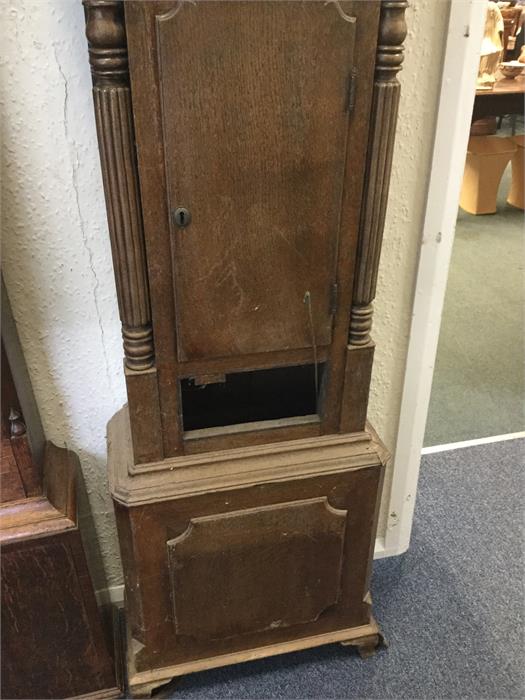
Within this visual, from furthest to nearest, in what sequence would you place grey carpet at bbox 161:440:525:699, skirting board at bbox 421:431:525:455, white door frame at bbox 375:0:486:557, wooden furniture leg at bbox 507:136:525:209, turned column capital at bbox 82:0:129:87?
wooden furniture leg at bbox 507:136:525:209 < skirting board at bbox 421:431:525:455 < grey carpet at bbox 161:440:525:699 < white door frame at bbox 375:0:486:557 < turned column capital at bbox 82:0:129:87

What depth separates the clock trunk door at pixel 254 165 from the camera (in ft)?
2.30

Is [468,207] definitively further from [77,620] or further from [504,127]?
[77,620]

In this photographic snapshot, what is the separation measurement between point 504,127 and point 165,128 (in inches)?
183

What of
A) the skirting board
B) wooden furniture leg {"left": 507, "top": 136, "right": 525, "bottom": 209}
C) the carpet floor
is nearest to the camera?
the skirting board

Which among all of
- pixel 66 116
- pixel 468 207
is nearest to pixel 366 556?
pixel 66 116

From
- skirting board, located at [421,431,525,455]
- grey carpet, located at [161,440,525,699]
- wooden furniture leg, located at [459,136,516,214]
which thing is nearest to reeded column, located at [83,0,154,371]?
grey carpet, located at [161,440,525,699]

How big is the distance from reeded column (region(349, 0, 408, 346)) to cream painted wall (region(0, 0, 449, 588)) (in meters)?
0.23

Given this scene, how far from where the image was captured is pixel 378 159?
2.65ft

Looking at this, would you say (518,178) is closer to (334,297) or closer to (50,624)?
(334,297)

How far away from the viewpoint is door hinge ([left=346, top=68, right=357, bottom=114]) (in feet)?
2.44

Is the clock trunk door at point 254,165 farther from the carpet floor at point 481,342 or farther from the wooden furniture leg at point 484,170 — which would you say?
the wooden furniture leg at point 484,170

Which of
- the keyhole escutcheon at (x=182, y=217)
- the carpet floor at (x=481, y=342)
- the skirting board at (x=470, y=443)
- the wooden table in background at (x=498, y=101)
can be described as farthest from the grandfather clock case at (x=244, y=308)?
the wooden table in background at (x=498, y=101)

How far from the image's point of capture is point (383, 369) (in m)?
1.24

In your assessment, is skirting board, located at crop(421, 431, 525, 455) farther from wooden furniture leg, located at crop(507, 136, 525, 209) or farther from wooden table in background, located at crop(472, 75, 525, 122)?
wooden furniture leg, located at crop(507, 136, 525, 209)
